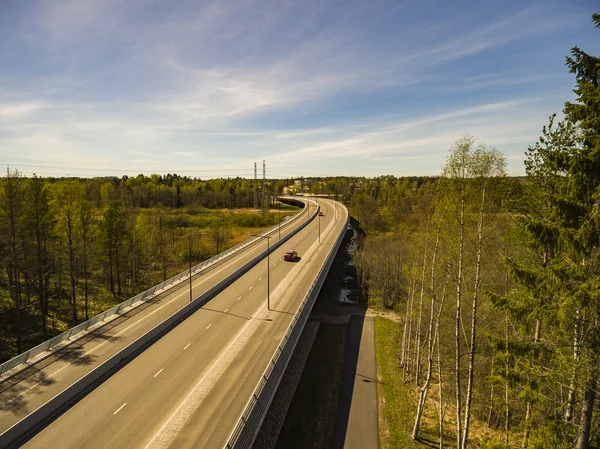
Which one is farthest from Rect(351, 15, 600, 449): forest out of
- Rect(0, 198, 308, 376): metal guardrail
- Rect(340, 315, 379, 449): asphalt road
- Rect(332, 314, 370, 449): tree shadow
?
Rect(0, 198, 308, 376): metal guardrail


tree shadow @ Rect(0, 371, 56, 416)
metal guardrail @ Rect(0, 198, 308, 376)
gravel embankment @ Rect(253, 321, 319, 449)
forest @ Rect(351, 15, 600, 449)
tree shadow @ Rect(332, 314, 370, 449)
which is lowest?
tree shadow @ Rect(332, 314, 370, 449)

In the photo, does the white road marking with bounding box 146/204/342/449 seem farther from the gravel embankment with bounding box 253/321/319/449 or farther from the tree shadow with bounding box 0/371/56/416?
the tree shadow with bounding box 0/371/56/416

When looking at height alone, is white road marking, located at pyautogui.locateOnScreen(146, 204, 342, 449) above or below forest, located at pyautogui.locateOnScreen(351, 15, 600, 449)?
below

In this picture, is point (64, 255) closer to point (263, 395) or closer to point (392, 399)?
point (263, 395)

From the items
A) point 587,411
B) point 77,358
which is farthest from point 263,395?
point 587,411

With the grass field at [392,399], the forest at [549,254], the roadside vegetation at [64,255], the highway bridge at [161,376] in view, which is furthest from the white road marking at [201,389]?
the roadside vegetation at [64,255]

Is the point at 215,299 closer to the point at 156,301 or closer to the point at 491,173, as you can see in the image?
the point at 156,301

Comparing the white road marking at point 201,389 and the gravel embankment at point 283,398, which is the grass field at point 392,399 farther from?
the white road marking at point 201,389

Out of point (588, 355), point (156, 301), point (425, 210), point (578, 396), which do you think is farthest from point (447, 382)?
point (156, 301)
